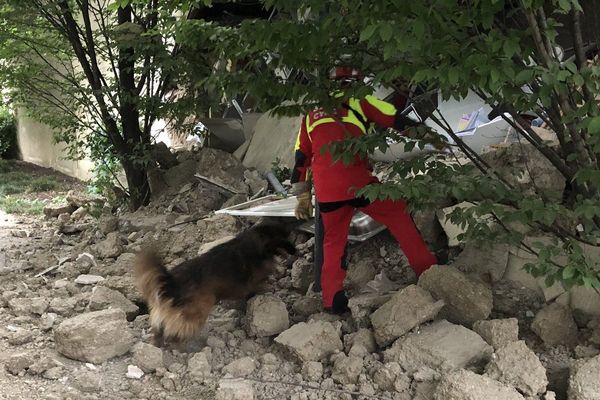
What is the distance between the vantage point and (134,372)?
3854 millimetres

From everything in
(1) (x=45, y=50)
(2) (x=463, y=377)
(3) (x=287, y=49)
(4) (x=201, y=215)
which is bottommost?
(2) (x=463, y=377)

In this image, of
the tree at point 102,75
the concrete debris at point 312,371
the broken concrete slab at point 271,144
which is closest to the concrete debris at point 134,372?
the concrete debris at point 312,371

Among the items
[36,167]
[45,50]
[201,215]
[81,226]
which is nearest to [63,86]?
[45,50]

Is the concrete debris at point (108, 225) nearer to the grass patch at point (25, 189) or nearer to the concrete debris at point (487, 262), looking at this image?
the grass patch at point (25, 189)

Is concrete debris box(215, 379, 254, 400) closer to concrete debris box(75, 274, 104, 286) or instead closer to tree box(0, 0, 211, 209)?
concrete debris box(75, 274, 104, 286)

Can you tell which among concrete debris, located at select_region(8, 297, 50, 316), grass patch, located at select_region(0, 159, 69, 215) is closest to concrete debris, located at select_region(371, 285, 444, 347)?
concrete debris, located at select_region(8, 297, 50, 316)

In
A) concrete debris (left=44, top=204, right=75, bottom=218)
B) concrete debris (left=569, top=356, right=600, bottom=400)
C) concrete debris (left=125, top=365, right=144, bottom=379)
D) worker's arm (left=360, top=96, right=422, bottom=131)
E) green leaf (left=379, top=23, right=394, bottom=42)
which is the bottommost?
concrete debris (left=569, top=356, right=600, bottom=400)

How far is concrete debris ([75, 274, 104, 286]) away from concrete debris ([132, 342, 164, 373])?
1.85 m

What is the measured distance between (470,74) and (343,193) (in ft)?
6.13

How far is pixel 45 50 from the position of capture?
29.6 ft

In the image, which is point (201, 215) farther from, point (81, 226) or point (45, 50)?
point (45, 50)

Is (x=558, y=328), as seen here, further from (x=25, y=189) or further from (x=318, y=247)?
(x=25, y=189)

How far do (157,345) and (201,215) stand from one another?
338 centimetres

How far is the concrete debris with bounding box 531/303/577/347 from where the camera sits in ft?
12.2
